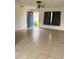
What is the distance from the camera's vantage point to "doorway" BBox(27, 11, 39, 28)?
47.6 ft

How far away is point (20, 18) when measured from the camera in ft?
41.0

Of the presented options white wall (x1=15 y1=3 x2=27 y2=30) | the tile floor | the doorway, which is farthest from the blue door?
the tile floor

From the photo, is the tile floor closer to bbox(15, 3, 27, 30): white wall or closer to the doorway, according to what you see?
bbox(15, 3, 27, 30): white wall

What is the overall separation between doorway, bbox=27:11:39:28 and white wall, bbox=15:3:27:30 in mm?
822

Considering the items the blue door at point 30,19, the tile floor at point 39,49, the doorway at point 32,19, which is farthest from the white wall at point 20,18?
the tile floor at point 39,49

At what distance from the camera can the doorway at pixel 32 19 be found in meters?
14.5

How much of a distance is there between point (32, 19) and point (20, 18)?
2.81m

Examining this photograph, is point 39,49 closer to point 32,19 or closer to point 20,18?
point 20,18
